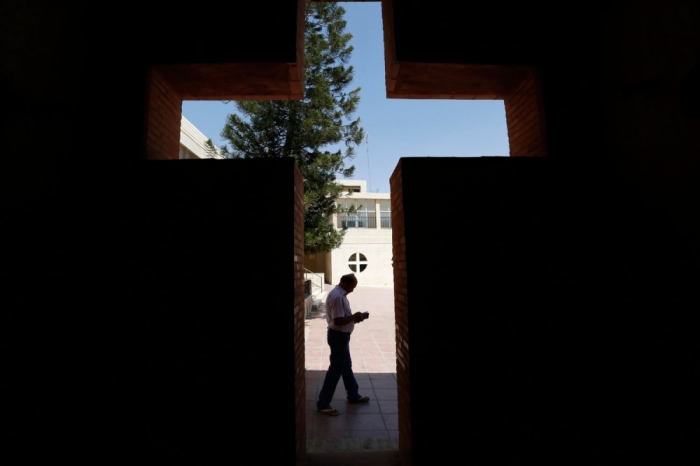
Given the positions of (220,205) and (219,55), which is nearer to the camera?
(220,205)

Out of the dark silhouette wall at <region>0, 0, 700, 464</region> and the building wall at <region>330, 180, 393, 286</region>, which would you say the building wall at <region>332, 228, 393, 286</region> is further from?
the dark silhouette wall at <region>0, 0, 700, 464</region>

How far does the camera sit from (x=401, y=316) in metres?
2.77

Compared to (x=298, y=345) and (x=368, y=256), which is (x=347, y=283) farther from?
(x=368, y=256)

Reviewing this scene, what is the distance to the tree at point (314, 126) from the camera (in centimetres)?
1045

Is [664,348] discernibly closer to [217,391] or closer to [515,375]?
[515,375]

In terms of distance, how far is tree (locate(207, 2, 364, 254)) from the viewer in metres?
10.5

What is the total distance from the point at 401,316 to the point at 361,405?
7.62 ft

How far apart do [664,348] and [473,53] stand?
270 centimetres

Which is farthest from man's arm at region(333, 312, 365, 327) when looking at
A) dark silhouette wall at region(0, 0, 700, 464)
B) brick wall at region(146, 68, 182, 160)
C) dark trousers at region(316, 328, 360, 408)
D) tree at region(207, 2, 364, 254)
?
tree at region(207, 2, 364, 254)

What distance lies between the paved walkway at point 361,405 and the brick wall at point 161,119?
128 inches

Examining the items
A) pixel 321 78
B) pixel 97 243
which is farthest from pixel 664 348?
pixel 321 78

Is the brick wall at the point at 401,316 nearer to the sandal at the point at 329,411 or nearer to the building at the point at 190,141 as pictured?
the sandal at the point at 329,411

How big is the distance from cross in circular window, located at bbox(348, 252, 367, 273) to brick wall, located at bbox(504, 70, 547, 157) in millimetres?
24527

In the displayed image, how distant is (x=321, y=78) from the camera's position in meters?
10.8
